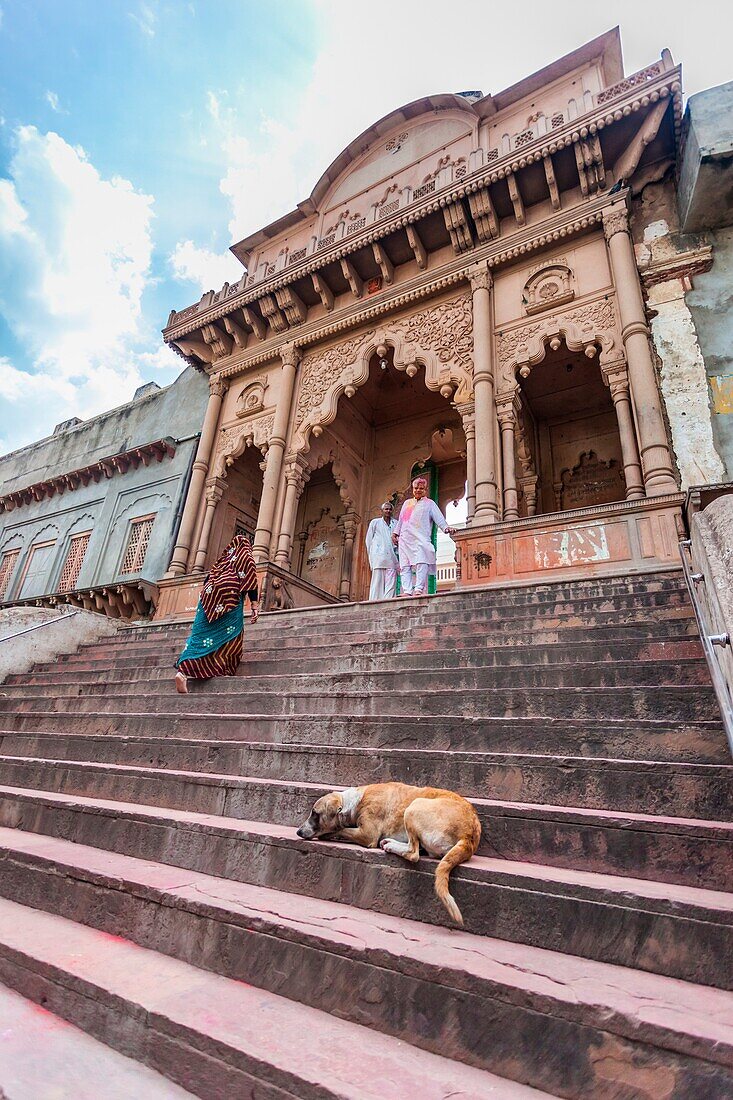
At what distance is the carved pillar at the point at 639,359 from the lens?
255 inches

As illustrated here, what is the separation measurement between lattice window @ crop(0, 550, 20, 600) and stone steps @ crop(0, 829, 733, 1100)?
15.3 metres

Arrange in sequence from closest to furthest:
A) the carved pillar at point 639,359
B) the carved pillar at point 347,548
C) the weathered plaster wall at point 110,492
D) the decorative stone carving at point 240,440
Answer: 1. the carved pillar at point 639,359
2. the decorative stone carving at point 240,440
3. the carved pillar at point 347,548
4. the weathered plaster wall at point 110,492

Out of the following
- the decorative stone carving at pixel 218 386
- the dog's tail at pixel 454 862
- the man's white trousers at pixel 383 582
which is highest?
the decorative stone carving at pixel 218 386

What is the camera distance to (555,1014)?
1.40 meters

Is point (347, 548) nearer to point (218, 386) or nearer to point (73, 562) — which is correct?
point (218, 386)

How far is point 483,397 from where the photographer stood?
27.2 ft

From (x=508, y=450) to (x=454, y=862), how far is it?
692 cm

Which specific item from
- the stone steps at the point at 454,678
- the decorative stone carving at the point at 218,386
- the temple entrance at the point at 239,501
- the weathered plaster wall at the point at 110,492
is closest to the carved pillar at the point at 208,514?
the temple entrance at the point at 239,501

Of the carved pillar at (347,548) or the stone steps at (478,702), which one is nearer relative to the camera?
the stone steps at (478,702)

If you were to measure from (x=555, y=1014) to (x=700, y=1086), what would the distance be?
1.06 feet

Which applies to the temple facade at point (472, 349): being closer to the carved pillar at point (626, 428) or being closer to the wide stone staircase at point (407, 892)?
the carved pillar at point (626, 428)

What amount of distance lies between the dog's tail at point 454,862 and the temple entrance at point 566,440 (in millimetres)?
8592

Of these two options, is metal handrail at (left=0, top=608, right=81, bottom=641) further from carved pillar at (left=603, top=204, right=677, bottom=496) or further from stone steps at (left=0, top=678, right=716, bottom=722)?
carved pillar at (left=603, top=204, right=677, bottom=496)

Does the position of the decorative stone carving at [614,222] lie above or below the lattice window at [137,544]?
above
